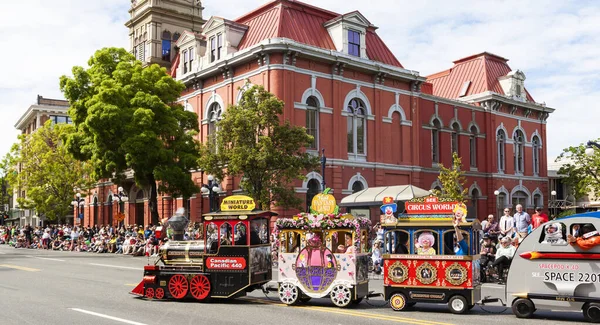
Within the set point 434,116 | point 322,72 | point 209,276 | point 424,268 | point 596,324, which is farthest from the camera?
point 434,116

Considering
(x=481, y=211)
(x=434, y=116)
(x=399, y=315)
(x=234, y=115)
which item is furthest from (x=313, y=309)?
(x=481, y=211)

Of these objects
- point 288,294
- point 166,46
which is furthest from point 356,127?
point 288,294

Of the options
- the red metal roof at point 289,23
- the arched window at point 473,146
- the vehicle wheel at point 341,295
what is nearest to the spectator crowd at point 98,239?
the red metal roof at point 289,23

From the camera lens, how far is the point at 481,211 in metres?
46.2

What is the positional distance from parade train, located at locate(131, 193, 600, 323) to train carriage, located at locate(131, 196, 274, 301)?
0.08ft

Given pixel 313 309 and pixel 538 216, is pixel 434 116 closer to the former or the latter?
pixel 538 216

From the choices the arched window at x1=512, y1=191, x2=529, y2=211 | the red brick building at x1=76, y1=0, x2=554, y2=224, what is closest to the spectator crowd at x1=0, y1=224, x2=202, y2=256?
the red brick building at x1=76, y1=0, x2=554, y2=224

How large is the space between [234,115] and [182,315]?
53.9 feet

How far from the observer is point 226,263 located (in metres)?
14.0

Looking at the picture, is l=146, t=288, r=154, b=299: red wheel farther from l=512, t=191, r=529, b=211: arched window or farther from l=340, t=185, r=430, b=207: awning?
l=512, t=191, r=529, b=211: arched window

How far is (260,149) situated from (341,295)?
47.9 feet

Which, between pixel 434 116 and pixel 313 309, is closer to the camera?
pixel 313 309

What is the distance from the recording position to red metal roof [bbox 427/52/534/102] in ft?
157

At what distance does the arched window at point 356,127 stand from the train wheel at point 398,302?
2346cm
